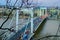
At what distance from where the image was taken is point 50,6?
1605mm

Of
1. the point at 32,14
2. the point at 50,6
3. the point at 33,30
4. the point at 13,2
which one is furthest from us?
the point at 33,30

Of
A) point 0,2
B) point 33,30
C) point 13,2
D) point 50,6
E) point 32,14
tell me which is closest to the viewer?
point 13,2

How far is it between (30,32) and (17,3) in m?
1.14

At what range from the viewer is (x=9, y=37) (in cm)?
163

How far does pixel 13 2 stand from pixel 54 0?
656mm

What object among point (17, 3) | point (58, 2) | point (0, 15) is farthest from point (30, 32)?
point (17, 3)

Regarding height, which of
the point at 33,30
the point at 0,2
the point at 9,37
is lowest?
the point at 33,30

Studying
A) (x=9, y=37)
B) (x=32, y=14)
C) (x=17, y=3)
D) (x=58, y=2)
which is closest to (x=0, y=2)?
(x=17, y=3)

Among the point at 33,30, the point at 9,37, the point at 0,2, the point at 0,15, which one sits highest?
the point at 0,2

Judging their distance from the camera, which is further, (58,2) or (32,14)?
(32,14)

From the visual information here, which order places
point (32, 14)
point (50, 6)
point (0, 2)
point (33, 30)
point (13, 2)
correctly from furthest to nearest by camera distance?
point (33, 30), point (32, 14), point (50, 6), point (0, 2), point (13, 2)

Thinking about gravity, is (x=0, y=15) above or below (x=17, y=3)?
below

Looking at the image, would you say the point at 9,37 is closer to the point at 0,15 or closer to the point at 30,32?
the point at 0,15

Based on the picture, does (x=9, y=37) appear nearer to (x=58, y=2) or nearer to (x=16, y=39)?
(x=16, y=39)
